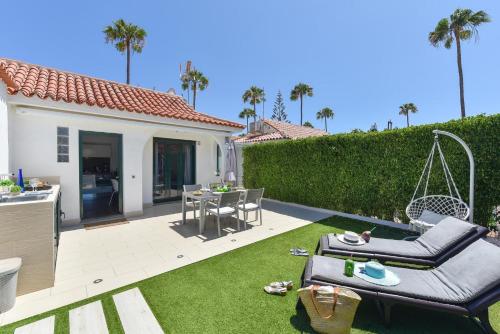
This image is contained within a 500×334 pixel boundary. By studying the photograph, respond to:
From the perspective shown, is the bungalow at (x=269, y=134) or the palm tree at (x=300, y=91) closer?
the bungalow at (x=269, y=134)

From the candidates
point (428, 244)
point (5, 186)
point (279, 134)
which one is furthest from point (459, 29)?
point (5, 186)

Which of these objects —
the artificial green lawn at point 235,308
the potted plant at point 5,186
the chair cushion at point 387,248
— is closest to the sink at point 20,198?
the potted plant at point 5,186

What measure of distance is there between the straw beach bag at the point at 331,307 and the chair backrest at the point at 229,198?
151 inches

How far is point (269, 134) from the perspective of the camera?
2088 centimetres

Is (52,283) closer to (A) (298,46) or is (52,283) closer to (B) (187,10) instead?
(B) (187,10)

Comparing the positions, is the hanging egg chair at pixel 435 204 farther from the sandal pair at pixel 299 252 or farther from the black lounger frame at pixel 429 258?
the sandal pair at pixel 299 252

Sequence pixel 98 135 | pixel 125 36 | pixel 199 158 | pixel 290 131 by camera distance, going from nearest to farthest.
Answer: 1. pixel 98 135
2. pixel 199 158
3. pixel 125 36
4. pixel 290 131

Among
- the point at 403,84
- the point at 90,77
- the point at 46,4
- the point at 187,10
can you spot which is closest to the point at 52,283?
the point at 90,77

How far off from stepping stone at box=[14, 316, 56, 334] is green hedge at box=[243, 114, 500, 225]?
9.05m

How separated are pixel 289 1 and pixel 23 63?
11562 mm

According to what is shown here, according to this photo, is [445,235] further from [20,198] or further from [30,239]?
[20,198]

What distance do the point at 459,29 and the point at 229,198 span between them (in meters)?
23.3

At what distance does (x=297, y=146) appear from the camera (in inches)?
420

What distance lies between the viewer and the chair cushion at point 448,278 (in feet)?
8.66
